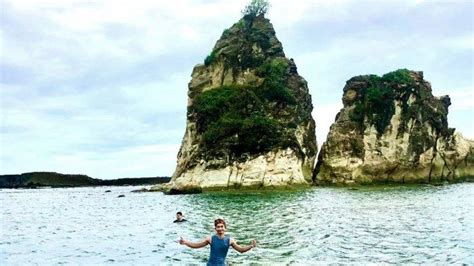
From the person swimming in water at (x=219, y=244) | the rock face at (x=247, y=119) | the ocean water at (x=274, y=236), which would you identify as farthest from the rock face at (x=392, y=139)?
the person swimming in water at (x=219, y=244)

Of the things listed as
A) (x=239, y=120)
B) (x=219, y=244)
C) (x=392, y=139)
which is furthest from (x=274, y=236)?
(x=392, y=139)

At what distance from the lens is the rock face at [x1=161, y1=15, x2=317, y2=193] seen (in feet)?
272

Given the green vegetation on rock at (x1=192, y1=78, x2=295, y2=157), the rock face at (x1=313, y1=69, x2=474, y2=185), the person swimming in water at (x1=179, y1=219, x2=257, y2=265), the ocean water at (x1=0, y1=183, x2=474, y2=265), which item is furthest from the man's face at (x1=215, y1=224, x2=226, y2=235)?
the rock face at (x1=313, y1=69, x2=474, y2=185)

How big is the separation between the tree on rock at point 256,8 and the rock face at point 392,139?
24048mm

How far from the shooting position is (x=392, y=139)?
10231cm

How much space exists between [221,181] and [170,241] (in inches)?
2108

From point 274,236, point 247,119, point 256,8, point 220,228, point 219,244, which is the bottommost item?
point 274,236

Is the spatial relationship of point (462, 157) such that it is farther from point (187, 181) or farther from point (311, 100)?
point (187, 181)

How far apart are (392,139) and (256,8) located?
128 feet

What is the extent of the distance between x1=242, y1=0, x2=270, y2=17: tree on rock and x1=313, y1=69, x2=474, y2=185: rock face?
2405cm

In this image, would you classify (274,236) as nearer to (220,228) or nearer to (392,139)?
(220,228)

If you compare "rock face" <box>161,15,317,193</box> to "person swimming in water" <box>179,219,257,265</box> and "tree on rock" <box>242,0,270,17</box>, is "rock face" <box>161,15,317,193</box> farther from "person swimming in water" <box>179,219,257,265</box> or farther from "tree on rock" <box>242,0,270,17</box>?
"person swimming in water" <box>179,219,257,265</box>

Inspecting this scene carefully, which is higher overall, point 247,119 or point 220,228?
point 247,119

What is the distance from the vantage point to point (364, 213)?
4162cm
